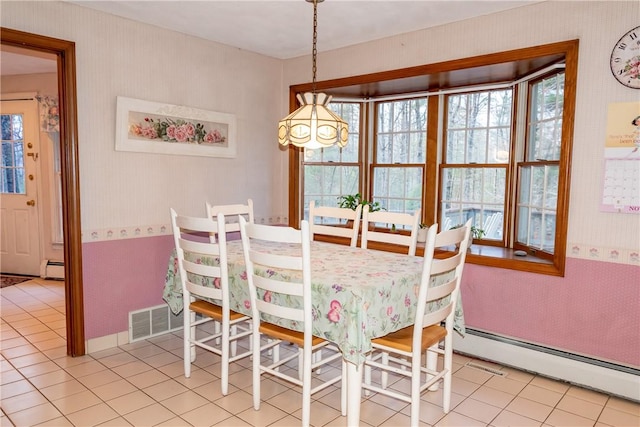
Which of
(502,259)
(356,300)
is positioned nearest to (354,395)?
(356,300)

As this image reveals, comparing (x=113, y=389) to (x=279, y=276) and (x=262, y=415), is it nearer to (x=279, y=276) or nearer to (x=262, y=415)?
(x=262, y=415)

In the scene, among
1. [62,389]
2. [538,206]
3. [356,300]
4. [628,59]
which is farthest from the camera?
[538,206]

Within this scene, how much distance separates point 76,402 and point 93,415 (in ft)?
0.70

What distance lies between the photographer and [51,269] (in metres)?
5.23

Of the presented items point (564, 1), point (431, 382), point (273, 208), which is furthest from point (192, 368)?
point (564, 1)

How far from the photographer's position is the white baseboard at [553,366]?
2617 mm

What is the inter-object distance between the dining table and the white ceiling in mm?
1695

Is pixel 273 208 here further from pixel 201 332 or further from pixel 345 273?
pixel 345 273

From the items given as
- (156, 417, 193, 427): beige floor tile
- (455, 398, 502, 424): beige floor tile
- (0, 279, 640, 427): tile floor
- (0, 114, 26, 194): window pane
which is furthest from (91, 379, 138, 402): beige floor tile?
(0, 114, 26, 194): window pane

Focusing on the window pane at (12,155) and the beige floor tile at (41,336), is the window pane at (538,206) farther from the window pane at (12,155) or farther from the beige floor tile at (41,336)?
the window pane at (12,155)

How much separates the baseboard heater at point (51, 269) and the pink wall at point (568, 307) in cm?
453

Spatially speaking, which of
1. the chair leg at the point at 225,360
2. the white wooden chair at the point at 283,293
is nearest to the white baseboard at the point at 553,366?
the white wooden chair at the point at 283,293

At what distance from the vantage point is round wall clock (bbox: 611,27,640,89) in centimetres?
250

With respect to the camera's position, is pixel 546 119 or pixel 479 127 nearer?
pixel 546 119
